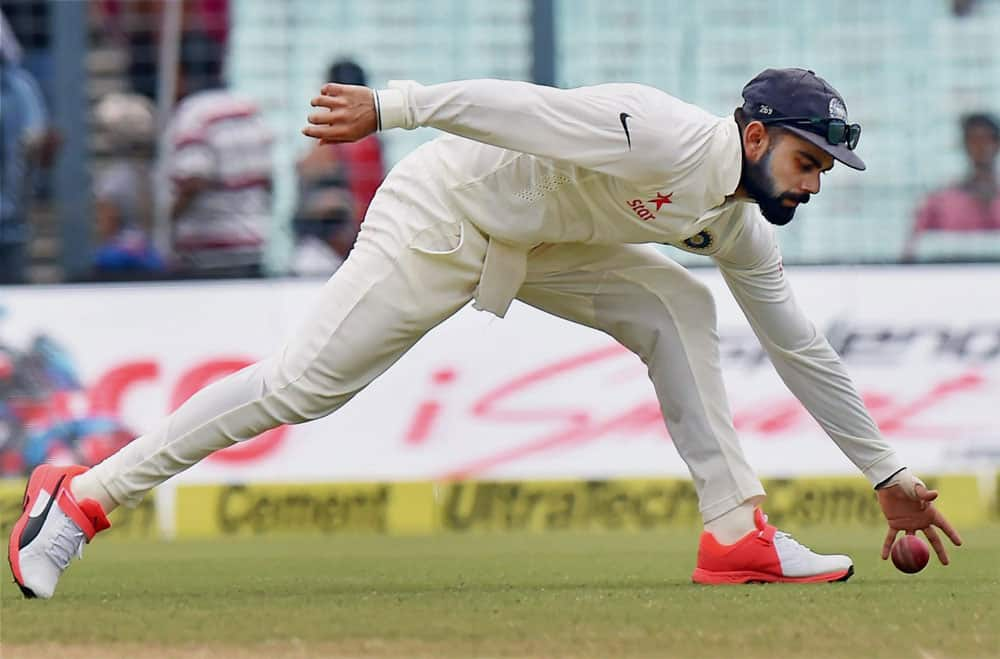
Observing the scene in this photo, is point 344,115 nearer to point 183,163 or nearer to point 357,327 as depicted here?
point 357,327

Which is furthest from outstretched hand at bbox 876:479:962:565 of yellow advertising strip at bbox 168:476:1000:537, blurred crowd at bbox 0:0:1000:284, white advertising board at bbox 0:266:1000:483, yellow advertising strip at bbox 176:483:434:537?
blurred crowd at bbox 0:0:1000:284

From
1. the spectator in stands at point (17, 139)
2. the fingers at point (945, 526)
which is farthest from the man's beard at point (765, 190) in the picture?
the spectator in stands at point (17, 139)

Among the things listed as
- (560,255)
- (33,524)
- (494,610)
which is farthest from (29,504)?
(560,255)

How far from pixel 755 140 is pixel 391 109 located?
2.92 feet

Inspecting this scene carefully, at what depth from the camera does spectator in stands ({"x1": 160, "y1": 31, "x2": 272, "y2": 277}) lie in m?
9.81

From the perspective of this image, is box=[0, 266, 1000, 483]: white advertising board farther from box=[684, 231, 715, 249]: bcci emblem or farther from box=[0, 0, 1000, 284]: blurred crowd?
box=[684, 231, 715, 249]: bcci emblem

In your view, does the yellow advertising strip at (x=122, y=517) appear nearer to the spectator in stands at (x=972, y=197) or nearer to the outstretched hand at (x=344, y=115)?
the spectator in stands at (x=972, y=197)

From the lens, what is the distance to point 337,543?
25.4 feet

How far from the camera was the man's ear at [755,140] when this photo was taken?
4.68 meters

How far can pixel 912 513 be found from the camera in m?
5.17

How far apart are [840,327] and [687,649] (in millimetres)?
5717

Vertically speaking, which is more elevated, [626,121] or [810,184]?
[626,121]

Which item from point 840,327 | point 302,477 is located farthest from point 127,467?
point 840,327

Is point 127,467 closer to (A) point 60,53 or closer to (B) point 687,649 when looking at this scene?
(B) point 687,649
